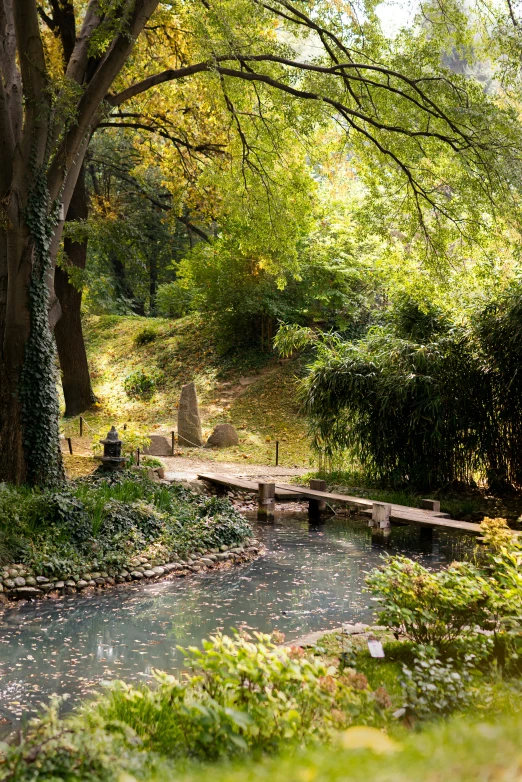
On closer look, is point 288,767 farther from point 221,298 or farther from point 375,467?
point 221,298

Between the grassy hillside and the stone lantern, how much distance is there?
180 inches

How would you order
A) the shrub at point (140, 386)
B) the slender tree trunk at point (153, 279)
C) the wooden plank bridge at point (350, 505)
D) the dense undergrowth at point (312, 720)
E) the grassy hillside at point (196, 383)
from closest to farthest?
1. the dense undergrowth at point (312, 720)
2. the wooden plank bridge at point (350, 505)
3. the grassy hillside at point (196, 383)
4. the shrub at point (140, 386)
5. the slender tree trunk at point (153, 279)

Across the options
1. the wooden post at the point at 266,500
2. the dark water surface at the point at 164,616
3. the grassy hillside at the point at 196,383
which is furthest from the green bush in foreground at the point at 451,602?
the grassy hillside at the point at 196,383

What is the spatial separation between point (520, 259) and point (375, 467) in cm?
392

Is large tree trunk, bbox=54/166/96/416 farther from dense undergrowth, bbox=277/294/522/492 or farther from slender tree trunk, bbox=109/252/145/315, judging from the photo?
slender tree trunk, bbox=109/252/145/315

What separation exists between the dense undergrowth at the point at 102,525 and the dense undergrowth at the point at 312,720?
391 cm

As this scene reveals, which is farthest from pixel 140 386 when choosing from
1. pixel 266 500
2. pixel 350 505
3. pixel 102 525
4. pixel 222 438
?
pixel 102 525

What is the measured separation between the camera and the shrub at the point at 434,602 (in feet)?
13.8

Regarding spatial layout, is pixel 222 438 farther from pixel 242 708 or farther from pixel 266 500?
pixel 242 708

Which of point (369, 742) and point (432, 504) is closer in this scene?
point (369, 742)

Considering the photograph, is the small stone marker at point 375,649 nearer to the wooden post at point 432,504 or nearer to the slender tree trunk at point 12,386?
the slender tree trunk at point 12,386

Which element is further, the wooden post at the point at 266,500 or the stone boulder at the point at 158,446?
the stone boulder at the point at 158,446

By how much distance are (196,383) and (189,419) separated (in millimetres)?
4358

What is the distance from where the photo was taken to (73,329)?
16812 mm
